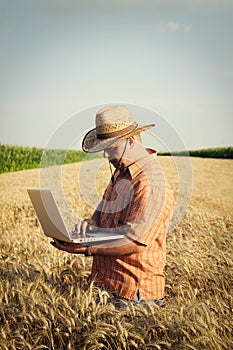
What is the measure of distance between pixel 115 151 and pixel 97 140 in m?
0.21

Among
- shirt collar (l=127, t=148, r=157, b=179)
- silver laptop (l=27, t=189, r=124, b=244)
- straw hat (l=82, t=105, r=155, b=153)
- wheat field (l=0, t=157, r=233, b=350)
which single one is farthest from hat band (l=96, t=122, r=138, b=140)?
wheat field (l=0, t=157, r=233, b=350)

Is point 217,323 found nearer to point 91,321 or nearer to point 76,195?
point 91,321

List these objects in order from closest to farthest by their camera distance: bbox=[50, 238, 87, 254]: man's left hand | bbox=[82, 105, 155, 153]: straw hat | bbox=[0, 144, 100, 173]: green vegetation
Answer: bbox=[50, 238, 87, 254]: man's left hand
bbox=[82, 105, 155, 153]: straw hat
bbox=[0, 144, 100, 173]: green vegetation

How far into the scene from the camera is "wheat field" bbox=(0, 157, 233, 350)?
3010 millimetres

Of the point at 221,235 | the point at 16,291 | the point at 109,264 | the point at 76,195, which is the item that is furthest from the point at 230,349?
the point at 76,195

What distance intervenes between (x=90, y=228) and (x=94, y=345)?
0.84 metres

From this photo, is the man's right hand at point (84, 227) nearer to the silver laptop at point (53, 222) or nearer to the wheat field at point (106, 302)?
the silver laptop at point (53, 222)

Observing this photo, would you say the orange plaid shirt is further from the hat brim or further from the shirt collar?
the hat brim

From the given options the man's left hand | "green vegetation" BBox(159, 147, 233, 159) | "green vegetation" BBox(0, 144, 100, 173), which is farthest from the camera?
"green vegetation" BBox(159, 147, 233, 159)

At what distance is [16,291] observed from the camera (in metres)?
3.91

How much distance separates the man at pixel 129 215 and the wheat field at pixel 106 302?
14 centimetres

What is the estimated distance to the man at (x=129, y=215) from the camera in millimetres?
3205

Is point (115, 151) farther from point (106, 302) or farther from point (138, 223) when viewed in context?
point (106, 302)

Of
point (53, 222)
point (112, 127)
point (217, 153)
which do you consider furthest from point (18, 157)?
point (53, 222)
